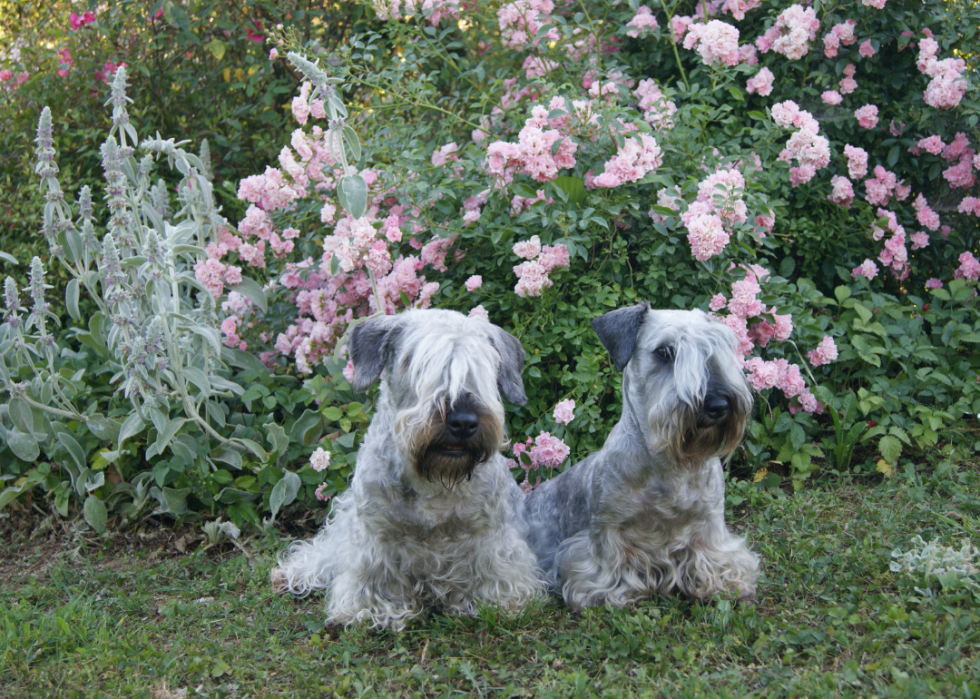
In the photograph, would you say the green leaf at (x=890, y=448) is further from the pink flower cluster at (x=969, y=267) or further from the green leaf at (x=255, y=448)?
the green leaf at (x=255, y=448)

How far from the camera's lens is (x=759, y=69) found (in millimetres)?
5277

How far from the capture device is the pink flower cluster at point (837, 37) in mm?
5074

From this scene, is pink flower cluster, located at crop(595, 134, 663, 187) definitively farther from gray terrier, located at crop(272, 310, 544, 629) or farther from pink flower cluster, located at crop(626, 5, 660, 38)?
gray terrier, located at crop(272, 310, 544, 629)

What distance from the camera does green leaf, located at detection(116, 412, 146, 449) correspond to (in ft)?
13.8

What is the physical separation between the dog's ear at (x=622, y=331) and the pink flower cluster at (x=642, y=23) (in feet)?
8.37

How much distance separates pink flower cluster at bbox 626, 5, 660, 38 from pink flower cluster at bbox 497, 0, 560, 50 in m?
0.48

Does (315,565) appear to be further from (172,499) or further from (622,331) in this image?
(622,331)

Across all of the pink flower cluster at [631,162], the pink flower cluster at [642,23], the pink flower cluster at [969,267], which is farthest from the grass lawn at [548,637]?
the pink flower cluster at [642,23]

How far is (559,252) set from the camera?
4.31 metres

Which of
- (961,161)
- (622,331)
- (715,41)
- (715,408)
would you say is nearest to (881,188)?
(961,161)

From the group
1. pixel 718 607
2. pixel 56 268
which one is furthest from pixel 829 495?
pixel 56 268

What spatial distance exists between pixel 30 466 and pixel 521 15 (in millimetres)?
3823

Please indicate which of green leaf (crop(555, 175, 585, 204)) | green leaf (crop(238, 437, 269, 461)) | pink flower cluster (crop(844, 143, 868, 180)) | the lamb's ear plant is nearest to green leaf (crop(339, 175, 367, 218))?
the lamb's ear plant

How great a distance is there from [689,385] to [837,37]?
3162 mm
